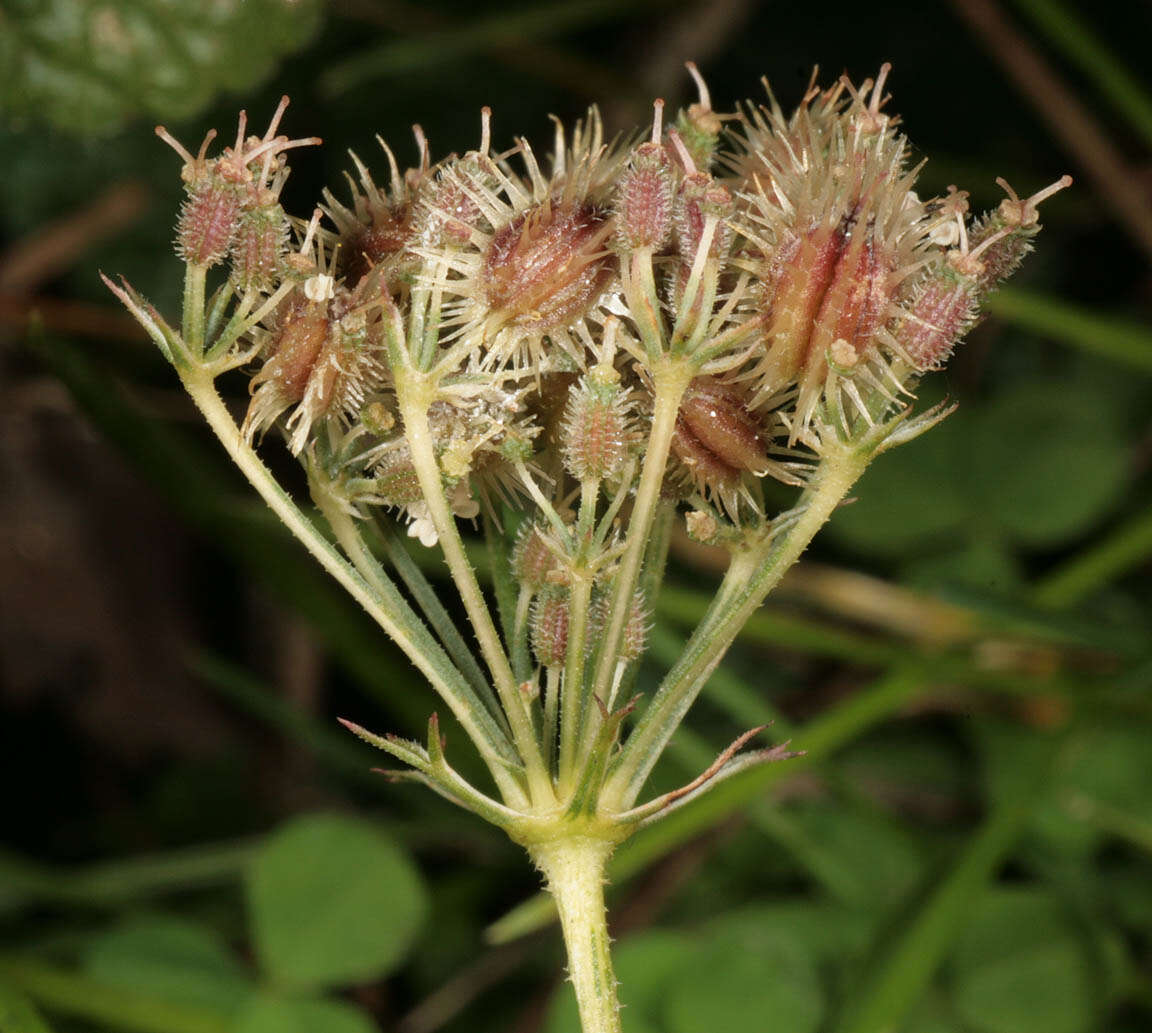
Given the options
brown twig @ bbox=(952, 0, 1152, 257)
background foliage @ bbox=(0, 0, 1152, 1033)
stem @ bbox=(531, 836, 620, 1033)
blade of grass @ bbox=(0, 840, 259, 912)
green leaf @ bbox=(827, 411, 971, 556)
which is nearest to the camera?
stem @ bbox=(531, 836, 620, 1033)

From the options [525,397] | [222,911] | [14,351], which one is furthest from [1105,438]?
[14,351]

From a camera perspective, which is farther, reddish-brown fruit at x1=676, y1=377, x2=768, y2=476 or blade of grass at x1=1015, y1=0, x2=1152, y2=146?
blade of grass at x1=1015, y1=0, x2=1152, y2=146

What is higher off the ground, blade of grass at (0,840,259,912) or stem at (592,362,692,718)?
blade of grass at (0,840,259,912)

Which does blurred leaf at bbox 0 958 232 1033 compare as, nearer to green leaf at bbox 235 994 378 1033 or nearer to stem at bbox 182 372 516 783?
green leaf at bbox 235 994 378 1033

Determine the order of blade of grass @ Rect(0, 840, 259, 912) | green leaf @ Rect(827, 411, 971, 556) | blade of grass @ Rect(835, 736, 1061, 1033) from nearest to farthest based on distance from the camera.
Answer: blade of grass @ Rect(835, 736, 1061, 1033) < blade of grass @ Rect(0, 840, 259, 912) < green leaf @ Rect(827, 411, 971, 556)

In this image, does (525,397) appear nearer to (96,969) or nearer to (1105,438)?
(96,969)

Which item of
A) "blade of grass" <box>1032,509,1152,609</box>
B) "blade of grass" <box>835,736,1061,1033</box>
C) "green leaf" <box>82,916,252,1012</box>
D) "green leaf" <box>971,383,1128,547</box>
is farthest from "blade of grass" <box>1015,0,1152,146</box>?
"green leaf" <box>82,916,252,1012</box>

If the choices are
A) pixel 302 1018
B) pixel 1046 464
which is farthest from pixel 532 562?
pixel 1046 464

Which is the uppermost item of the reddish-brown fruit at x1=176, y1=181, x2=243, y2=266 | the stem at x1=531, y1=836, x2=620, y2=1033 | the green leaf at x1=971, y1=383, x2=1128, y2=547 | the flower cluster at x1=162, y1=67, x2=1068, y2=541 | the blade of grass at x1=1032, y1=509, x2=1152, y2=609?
the green leaf at x1=971, y1=383, x2=1128, y2=547
